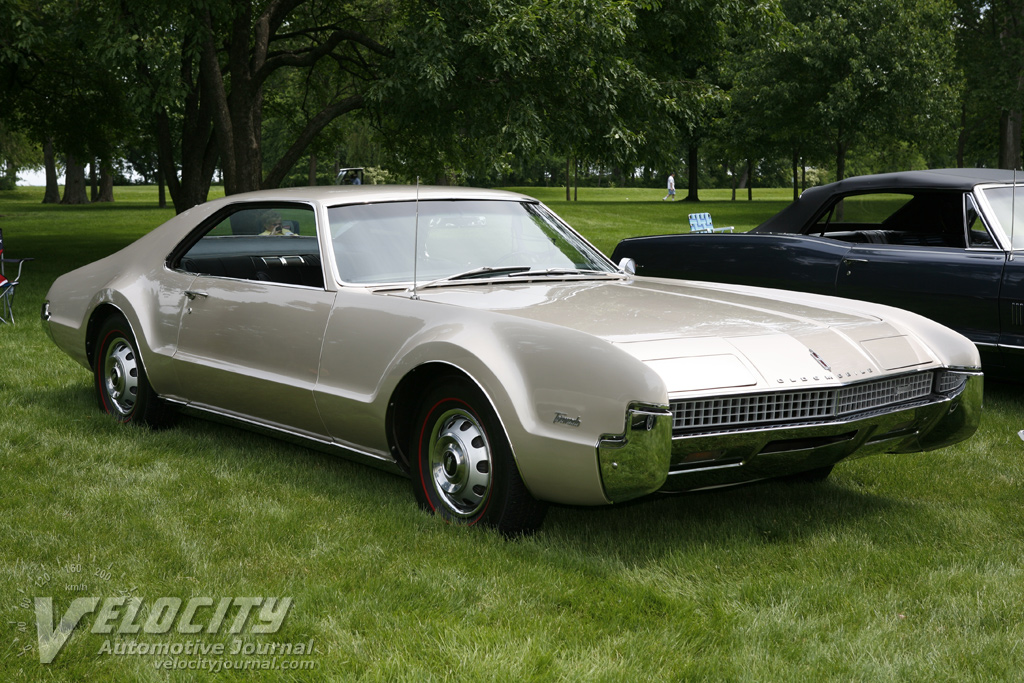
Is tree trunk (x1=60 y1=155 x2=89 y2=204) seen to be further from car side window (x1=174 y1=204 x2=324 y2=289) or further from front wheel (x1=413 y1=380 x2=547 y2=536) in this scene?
front wheel (x1=413 y1=380 x2=547 y2=536)

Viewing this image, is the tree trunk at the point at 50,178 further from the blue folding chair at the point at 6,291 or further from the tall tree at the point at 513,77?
the blue folding chair at the point at 6,291

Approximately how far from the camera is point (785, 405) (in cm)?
392

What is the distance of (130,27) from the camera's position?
45.9 feet

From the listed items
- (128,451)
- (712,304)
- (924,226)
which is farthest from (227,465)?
(924,226)

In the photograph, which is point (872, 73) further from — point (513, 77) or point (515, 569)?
point (515, 569)

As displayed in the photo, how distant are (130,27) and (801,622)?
13.0 meters

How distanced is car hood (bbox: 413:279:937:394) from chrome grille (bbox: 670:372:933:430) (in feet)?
0.18

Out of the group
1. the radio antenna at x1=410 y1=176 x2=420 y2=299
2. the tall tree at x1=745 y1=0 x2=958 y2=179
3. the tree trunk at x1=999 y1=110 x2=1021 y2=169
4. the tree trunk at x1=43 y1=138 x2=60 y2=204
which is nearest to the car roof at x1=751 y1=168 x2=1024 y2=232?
the radio antenna at x1=410 y1=176 x2=420 y2=299

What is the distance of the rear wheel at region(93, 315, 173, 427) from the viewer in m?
6.07

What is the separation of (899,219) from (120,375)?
5.62 metres

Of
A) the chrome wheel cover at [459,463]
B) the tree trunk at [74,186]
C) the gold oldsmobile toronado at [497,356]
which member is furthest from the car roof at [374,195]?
the tree trunk at [74,186]

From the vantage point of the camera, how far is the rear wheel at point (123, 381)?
6.07 meters

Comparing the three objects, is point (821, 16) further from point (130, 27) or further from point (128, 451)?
point (128, 451)

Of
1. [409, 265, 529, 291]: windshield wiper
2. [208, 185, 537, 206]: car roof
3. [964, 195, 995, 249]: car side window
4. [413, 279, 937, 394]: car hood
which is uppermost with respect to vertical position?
[208, 185, 537, 206]: car roof
